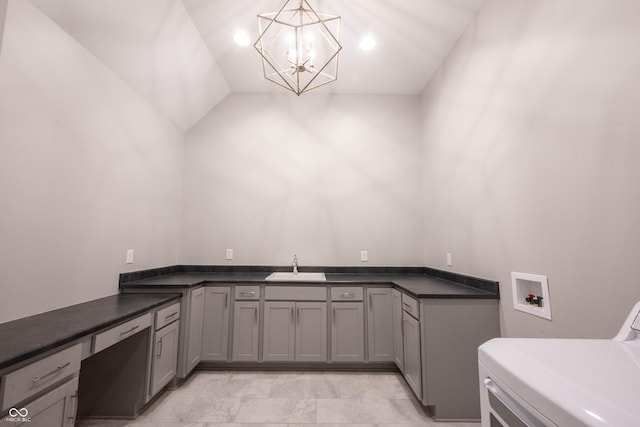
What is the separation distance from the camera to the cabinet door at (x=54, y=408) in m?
1.11

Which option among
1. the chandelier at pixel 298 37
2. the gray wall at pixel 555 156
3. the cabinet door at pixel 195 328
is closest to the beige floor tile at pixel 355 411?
the gray wall at pixel 555 156

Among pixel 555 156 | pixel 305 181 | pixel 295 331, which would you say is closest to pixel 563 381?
pixel 555 156

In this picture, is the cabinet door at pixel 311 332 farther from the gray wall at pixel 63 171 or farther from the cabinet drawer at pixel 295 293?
the gray wall at pixel 63 171

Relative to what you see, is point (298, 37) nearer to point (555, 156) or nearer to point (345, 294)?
point (555, 156)

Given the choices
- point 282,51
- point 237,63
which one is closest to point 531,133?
point 282,51

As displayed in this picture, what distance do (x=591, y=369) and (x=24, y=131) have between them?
263 cm

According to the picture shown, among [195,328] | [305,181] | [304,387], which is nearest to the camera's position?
[304,387]

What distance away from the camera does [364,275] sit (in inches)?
126

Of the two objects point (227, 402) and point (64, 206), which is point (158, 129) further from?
point (227, 402)

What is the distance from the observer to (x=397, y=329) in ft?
8.54

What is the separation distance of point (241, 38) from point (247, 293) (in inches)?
94.7

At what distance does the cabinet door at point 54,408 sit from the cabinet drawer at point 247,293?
143cm

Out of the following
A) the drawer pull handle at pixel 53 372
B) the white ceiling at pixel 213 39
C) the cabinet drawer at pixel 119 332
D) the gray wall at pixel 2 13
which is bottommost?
the drawer pull handle at pixel 53 372

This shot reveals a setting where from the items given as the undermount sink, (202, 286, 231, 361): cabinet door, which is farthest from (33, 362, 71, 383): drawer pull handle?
the undermount sink
